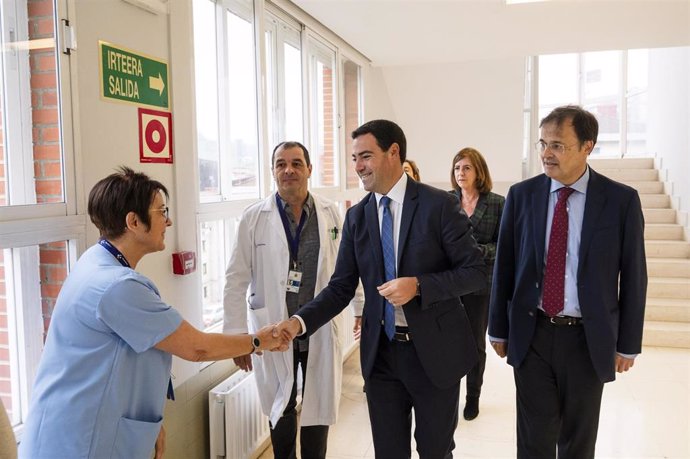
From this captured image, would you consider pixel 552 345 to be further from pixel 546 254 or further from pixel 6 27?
pixel 6 27

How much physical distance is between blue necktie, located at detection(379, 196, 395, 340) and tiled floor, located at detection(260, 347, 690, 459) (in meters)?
1.66

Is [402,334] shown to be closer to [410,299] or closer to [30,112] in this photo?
[410,299]

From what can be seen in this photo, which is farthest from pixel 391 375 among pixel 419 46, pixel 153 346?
pixel 419 46

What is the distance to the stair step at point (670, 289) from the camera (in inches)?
261

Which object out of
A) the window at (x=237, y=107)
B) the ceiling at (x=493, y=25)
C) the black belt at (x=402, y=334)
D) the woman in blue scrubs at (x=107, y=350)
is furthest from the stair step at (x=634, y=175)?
the woman in blue scrubs at (x=107, y=350)

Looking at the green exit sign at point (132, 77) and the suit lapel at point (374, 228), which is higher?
the green exit sign at point (132, 77)

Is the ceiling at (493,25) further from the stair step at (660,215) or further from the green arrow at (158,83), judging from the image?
the stair step at (660,215)

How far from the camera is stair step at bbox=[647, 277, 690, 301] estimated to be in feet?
21.8

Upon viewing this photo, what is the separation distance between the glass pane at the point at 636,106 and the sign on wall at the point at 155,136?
9.62 m

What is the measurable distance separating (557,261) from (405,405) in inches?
32.5

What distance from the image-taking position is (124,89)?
2.31 meters

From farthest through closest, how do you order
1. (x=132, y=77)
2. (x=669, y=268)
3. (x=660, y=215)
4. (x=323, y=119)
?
(x=660, y=215), (x=669, y=268), (x=323, y=119), (x=132, y=77)

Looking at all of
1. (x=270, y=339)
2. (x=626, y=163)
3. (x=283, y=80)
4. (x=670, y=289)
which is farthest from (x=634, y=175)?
(x=270, y=339)

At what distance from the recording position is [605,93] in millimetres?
10758
